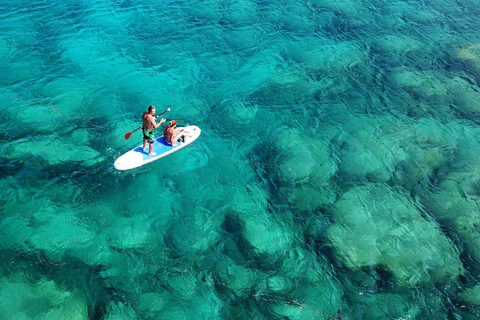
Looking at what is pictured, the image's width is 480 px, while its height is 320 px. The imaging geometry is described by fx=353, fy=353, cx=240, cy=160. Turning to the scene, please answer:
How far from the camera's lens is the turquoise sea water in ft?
33.8

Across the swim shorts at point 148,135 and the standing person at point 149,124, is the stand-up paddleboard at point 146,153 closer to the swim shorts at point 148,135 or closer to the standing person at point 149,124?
the standing person at point 149,124

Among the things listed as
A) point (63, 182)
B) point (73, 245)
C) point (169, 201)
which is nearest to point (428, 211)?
point (169, 201)

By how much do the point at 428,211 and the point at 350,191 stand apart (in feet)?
9.25

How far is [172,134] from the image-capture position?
43.8 ft

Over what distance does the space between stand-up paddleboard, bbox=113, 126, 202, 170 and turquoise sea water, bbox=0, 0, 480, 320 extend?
0.36 meters

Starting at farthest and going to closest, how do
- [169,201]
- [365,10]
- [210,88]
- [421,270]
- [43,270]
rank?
[365,10]
[210,88]
[169,201]
[421,270]
[43,270]

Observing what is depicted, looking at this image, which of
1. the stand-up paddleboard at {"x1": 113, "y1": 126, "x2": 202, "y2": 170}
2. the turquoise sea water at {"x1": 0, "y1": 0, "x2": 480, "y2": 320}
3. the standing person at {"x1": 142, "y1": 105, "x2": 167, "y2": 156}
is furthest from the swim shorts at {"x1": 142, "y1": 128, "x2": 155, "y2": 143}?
the turquoise sea water at {"x1": 0, "y1": 0, "x2": 480, "y2": 320}

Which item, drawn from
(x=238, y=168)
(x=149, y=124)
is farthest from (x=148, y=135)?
(x=238, y=168)

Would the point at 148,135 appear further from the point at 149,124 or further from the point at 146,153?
the point at 146,153

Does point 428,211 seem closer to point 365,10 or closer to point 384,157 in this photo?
point 384,157

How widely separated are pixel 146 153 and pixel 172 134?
121cm

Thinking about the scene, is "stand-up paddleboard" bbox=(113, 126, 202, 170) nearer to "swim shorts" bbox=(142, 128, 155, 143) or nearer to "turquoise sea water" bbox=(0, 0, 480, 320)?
"turquoise sea water" bbox=(0, 0, 480, 320)

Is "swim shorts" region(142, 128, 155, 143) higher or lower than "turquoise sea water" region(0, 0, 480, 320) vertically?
higher

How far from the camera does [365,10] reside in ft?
78.0
